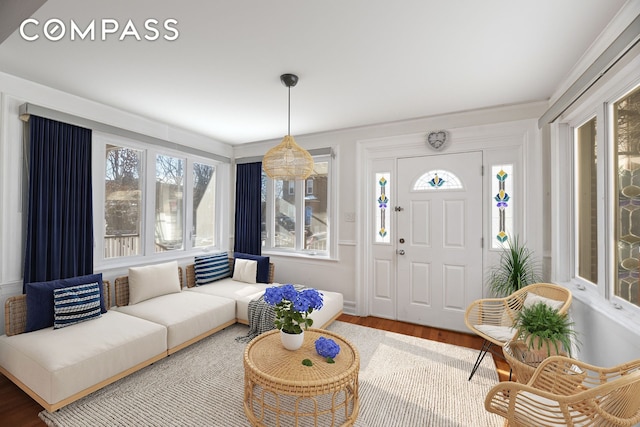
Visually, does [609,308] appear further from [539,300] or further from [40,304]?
[40,304]

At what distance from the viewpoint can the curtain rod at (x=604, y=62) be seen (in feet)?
4.90

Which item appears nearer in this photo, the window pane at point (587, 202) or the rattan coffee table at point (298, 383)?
the rattan coffee table at point (298, 383)

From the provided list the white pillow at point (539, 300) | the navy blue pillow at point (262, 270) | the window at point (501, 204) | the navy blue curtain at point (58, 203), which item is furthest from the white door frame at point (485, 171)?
the navy blue curtain at point (58, 203)

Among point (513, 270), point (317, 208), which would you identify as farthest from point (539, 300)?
point (317, 208)

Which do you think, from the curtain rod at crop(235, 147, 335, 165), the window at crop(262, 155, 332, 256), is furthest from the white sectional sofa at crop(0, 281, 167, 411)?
the curtain rod at crop(235, 147, 335, 165)

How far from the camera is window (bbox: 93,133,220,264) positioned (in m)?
3.30

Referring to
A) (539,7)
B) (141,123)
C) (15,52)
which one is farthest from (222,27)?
(141,123)

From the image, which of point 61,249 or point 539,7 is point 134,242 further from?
point 539,7

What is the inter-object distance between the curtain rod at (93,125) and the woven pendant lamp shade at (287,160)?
5.99ft

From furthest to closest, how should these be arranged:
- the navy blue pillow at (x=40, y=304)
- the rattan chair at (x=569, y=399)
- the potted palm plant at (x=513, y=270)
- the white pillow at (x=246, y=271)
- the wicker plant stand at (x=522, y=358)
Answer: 1. the white pillow at (x=246, y=271)
2. the potted palm plant at (x=513, y=270)
3. the navy blue pillow at (x=40, y=304)
4. the wicker plant stand at (x=522, y=358)
5. the rattan chair at (x=569, y=399)

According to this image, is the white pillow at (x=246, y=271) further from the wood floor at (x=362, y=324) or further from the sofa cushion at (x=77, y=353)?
the sofa cushion at (x=77, y=353)

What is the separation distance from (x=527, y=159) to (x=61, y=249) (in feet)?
15.6

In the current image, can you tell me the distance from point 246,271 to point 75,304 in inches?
75.3

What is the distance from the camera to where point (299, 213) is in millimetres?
4477
